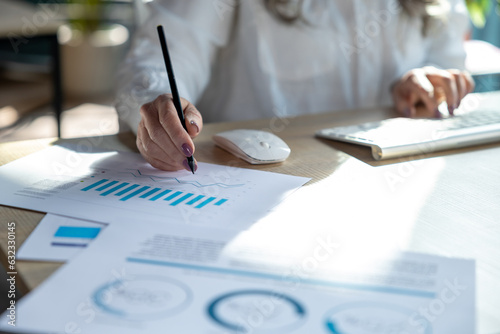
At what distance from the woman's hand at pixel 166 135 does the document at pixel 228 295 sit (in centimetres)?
21

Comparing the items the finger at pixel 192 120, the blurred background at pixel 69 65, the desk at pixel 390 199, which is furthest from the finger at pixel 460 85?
the blurred background at pixel 69 65

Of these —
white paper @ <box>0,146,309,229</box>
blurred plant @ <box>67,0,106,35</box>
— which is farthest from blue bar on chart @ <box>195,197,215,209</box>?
blurred plant @ <box>67,0,106,35</box>

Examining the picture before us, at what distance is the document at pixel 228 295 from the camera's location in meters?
0.39

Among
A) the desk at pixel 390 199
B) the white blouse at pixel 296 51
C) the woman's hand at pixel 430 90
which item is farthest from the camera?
the white blouse at pixel 296 51

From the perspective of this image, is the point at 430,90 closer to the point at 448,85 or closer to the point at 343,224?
the point at 448,85

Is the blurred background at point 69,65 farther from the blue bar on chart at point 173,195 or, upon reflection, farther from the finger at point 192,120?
the blue bar on chart at point 173,195

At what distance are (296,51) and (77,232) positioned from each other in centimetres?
81

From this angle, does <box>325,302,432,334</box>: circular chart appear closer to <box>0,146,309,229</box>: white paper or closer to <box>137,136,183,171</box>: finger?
<box>0,146,309,229</box>: white paper

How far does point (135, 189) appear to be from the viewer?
2.14 feet

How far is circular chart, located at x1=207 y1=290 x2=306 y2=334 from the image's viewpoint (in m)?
0.39

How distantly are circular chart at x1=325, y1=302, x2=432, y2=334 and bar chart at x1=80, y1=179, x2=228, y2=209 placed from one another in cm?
23

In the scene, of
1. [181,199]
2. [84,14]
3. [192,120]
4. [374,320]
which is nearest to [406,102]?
[192,120]

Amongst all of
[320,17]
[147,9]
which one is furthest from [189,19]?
[320,17]

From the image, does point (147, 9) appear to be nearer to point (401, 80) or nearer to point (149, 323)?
point (401, 80)
